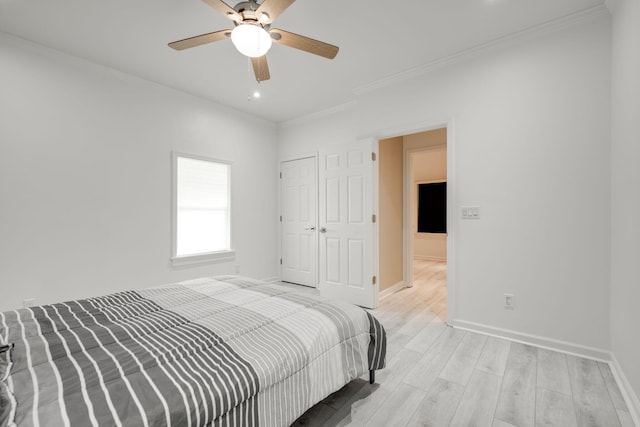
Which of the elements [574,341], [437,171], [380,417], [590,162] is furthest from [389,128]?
Answer: [437,171]

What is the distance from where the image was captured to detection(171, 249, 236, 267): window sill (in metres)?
3.57

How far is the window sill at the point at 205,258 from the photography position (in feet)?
11.7

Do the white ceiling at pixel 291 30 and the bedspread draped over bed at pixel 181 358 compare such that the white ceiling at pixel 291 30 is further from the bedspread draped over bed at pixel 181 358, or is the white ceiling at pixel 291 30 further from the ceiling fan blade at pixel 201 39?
the bedspread draped over bed at pixel 181 358

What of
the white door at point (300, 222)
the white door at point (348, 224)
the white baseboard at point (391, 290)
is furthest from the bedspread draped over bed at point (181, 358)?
the white door at point (300, 222)

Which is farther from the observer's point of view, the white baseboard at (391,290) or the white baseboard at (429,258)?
the white baseboard at (429,258)

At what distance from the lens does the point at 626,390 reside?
1.75 meters

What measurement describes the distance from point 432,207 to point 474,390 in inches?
228

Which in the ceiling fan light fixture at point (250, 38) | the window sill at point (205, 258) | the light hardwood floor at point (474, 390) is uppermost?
the ceiling fan light fixture at point (250, 38)

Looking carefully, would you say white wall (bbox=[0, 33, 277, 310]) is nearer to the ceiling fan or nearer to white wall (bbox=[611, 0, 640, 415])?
the ceiling fan

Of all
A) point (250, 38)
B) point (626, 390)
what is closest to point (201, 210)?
point (250, 38)

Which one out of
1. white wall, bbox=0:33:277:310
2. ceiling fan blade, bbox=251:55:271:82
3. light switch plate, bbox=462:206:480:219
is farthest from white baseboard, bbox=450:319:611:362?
white wall, bbox=0:33:277:310

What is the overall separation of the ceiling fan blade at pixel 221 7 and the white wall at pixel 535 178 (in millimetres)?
2199

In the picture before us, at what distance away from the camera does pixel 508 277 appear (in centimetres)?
261

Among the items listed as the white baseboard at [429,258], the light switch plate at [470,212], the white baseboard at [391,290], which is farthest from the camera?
the white baseboard at [429,258]
